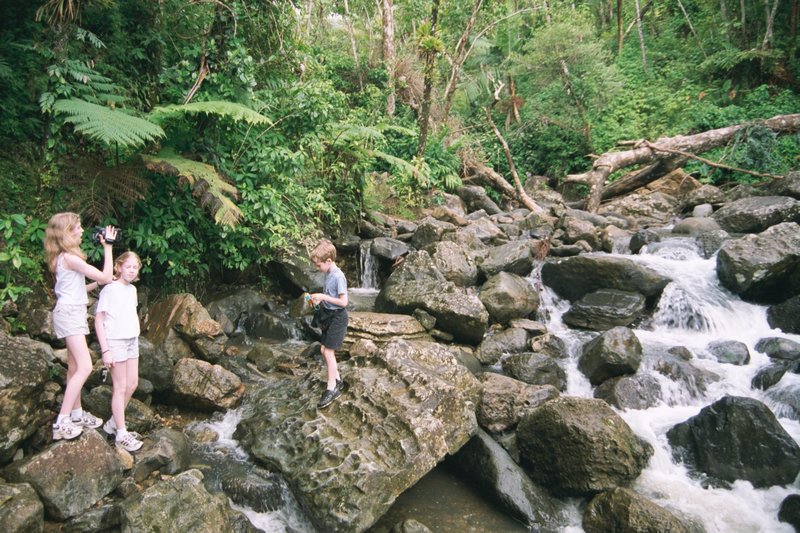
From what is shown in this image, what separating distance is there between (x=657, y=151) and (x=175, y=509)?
15691 mm

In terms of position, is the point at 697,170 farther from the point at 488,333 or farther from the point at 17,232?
the point at 17,232

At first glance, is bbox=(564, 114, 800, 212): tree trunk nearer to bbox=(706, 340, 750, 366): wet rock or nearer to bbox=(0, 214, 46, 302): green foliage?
bbox=(706, 340, 750, 366): wet rock

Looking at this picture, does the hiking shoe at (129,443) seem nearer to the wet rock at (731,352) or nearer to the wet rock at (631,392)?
the wet rock at (631,392)

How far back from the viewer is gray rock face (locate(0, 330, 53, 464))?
3742 mm

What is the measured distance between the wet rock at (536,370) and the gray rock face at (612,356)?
1.36ft

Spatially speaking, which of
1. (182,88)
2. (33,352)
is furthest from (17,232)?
(182,88)

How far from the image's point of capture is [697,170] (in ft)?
46.2

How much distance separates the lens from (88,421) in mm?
4164

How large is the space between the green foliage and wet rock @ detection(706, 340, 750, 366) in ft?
29.7

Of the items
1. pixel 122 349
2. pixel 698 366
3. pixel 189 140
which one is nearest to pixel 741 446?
pixel 698 366

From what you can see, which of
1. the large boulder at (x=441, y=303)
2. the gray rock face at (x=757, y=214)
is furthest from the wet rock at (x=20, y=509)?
the gray rock face at (x=757, y=214)

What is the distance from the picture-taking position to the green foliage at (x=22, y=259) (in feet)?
15.2

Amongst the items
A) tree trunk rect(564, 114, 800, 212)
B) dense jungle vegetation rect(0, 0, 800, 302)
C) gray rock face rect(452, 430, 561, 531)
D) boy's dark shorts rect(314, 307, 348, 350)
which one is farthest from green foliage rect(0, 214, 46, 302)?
tree trunk rect(564, 114, 800, 212)

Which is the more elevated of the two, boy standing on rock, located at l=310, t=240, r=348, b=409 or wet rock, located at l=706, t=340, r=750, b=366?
boy standing on rock, located at l=310, t=240, r=348, b=409
